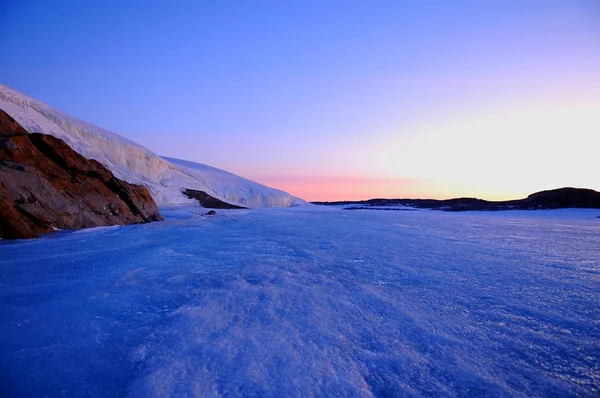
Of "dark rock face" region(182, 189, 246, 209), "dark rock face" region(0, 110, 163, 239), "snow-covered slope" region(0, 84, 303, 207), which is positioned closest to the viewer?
"dark rock face" region(0, 110, 163, 239)

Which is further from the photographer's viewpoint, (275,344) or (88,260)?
(88,260)

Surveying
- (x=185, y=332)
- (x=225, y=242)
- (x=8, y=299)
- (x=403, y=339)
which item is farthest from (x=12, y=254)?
(x=403, y=339)

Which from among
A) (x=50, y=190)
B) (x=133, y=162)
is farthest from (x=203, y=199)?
(x=50, y=190)

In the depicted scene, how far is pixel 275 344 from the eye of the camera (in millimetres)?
1944

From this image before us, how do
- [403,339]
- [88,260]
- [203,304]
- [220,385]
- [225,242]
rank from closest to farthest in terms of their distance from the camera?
[220,385]
[403,339]
[203,304]
[88,260]
[225,242]

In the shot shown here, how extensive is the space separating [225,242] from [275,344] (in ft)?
15.5

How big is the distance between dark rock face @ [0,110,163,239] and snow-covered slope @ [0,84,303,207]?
19.6ft

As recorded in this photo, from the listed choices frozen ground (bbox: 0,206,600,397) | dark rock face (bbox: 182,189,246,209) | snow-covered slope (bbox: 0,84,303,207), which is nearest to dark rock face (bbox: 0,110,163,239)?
frozen ground (bbox: 0,206,600,397)

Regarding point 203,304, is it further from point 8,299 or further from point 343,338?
point 8,299

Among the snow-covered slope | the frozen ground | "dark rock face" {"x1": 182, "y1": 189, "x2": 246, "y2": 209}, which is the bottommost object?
the frozen ground

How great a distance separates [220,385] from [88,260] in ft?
12.6

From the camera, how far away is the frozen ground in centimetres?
158

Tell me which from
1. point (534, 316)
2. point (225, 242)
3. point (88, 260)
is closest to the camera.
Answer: point (534, 316)

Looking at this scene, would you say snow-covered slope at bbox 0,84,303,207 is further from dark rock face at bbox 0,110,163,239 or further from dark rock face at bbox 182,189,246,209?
dark rock face at bbox 0,110,163,239
